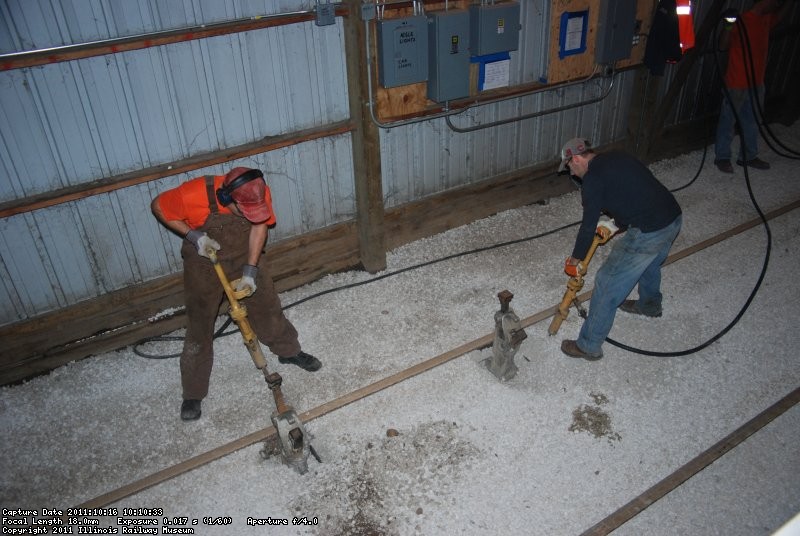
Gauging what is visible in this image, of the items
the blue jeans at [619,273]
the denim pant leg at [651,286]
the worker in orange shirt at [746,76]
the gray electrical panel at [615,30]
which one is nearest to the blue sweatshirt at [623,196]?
the blue jeans at [619,273]

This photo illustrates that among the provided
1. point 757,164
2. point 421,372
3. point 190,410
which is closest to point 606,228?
point 421,372

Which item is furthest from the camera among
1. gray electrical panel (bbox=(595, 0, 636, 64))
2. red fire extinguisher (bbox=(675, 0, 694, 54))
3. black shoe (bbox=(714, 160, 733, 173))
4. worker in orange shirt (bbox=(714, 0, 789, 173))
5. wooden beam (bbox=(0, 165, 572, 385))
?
black shoe (bbox=(714, 160, 733, 173))

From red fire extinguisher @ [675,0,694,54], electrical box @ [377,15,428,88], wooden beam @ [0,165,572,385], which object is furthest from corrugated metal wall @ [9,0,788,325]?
Result: red fire extinguisher @ [675,0,694,54]

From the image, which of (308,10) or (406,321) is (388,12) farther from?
(406,321)

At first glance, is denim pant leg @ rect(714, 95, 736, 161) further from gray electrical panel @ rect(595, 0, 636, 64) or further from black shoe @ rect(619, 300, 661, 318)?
black shoe @ rect(619, 300, 661, 318)

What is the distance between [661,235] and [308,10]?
3.53m

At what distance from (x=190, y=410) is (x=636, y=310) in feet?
13.8

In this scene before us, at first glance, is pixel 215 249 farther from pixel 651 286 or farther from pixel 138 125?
pixel 651 286

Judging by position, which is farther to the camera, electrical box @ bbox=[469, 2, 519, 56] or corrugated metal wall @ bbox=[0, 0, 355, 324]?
electrical box @ bbox=[469, 2, 519, 56]

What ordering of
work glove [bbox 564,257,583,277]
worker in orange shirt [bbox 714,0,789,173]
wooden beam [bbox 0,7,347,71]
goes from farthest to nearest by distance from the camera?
worker in orange shirt [bbox 714,0,789,173], work glove [bbox 564,257,583,277], wooden beam [bbox 0,7,347,71]

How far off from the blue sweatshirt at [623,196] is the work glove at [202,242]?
269 centimetres

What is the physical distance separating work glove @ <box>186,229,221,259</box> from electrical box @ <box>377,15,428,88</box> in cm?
251

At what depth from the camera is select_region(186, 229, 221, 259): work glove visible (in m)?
4.02

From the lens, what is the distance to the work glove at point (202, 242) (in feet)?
13.2
